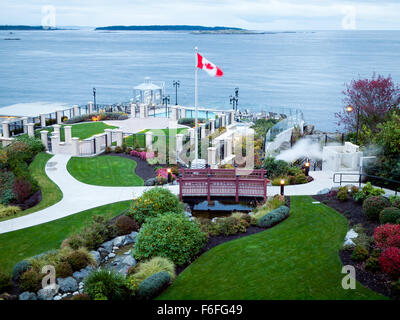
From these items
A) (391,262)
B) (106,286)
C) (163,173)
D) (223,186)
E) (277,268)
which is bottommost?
(277,268)

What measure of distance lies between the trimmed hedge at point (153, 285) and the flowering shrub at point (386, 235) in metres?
6.32

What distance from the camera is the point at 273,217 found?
640 inches

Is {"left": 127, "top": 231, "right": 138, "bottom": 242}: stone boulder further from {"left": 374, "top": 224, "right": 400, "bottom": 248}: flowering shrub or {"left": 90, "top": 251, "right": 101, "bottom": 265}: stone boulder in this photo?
{"left": 374, "top": 224, "right": 400, "bottom": 248}: flowering shrub

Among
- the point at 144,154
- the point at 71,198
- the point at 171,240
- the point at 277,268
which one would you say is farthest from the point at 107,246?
the point at 144,154

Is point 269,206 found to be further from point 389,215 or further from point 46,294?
point 46,294

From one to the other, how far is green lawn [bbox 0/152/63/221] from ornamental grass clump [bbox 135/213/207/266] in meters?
6.90

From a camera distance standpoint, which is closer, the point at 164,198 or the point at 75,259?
the point at 75,259

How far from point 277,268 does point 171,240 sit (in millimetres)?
3346

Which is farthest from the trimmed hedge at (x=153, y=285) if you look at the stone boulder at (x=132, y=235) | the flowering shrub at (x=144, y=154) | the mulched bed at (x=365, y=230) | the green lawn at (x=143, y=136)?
the green lawn at (x=143, y=136)
